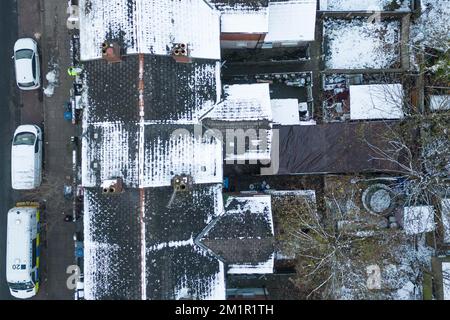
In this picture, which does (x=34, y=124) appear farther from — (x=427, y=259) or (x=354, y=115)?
(x=427, y=259)

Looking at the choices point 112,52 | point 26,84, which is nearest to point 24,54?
point 26,84

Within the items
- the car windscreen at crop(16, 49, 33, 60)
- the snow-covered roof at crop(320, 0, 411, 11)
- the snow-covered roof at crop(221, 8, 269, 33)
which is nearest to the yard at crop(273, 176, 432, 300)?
the snow-covered roof at crop(221, 8, 269, 33)

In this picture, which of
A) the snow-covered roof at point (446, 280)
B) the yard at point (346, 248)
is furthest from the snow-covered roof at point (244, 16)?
the snow-covered roof at point (446, 280)

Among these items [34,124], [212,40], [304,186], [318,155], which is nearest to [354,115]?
[318,155]

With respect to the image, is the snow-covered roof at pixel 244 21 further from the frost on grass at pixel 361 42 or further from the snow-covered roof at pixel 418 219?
the snow-covered roof at pixel 418 219

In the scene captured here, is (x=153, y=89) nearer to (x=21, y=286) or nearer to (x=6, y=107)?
(x=6, y=107)

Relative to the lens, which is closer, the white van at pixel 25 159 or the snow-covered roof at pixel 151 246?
the snow-covered roof at pixel 151 246

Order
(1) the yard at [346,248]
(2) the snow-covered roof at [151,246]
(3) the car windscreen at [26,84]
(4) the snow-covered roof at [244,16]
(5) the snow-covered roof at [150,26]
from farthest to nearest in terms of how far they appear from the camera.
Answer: (3) the car windscreen at [26,84]
(1) the yard at [346,248]
(4) the snow-covered roof at [244,16]
(2) the snow-covered roof at [151,246]
(5) the snow-covered roof at [150,26]
